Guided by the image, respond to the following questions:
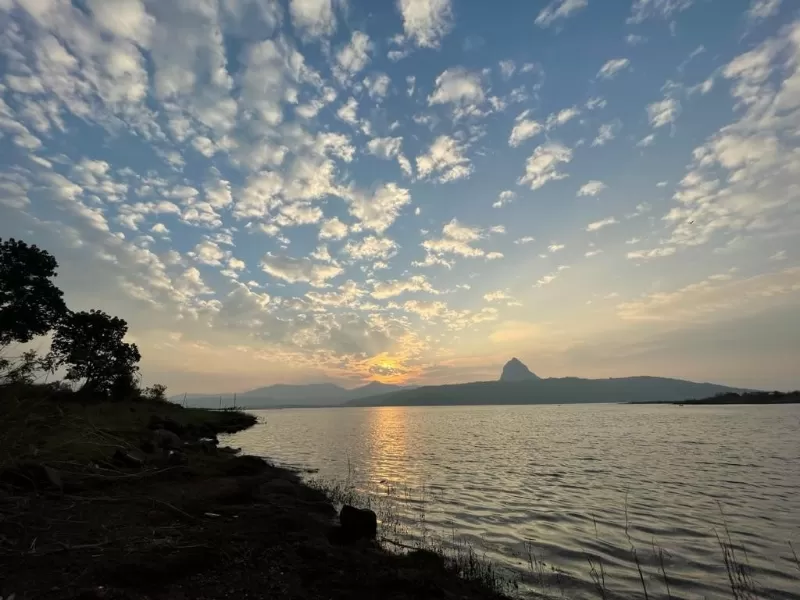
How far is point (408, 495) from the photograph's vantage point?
24781mm

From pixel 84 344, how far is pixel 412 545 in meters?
69.5

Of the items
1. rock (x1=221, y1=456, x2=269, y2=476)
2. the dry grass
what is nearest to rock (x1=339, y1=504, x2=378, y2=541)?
the dry grass

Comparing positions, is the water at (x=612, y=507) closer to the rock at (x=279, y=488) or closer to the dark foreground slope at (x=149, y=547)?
the dark foreground slope at (x=149, y=547)

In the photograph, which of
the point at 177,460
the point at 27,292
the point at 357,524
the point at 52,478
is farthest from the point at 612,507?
the point at 27,292

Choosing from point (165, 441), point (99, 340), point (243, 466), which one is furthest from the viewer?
point (99, 340)

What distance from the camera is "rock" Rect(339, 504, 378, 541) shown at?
14.4 m

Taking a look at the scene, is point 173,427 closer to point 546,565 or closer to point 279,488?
point 279,488

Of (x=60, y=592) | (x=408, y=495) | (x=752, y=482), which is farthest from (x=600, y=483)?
(x=60, y=592)

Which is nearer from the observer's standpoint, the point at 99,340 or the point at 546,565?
the point at 546,565

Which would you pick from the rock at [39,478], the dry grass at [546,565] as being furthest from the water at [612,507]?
the rock at [39,478]

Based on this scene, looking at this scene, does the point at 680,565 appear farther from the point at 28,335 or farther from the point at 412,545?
the point at 28,335

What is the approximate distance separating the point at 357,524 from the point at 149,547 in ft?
20.4

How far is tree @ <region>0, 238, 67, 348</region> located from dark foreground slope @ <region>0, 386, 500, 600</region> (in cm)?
5070

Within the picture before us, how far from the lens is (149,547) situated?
11219 millimetres
